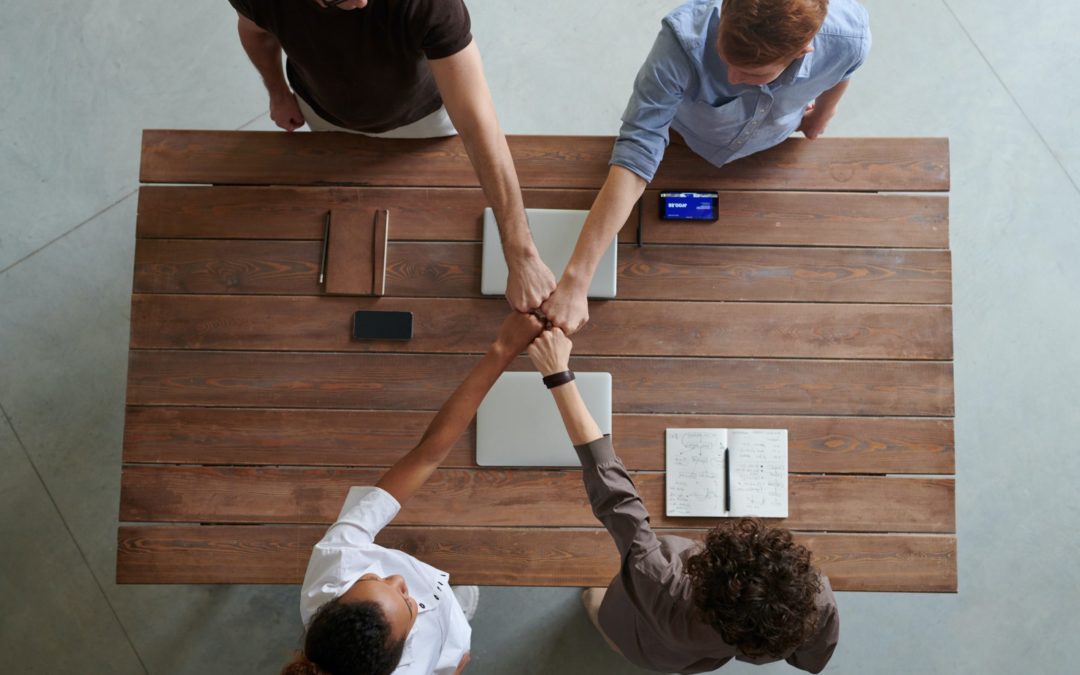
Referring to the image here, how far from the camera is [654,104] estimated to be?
5.27 ft

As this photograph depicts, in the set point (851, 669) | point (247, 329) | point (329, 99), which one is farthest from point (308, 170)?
point (851, 669)

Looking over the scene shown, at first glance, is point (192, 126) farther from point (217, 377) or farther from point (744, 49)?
point (744, 49)

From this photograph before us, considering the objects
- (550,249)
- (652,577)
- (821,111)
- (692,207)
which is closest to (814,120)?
(821,111)

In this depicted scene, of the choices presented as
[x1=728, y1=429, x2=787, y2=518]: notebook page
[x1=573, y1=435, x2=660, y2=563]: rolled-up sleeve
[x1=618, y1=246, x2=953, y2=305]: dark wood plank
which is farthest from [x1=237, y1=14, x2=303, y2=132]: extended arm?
[x1=728, y1=429, x2=787, y2=518]: notebook page

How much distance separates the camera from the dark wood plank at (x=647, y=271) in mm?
1835

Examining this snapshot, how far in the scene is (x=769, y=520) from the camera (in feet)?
5.85

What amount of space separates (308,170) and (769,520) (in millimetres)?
1478

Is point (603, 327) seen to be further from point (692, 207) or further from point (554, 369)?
point (692, 207)

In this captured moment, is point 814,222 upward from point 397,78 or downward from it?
downward

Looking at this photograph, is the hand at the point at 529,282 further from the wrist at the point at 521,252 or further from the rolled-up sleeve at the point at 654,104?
the rolled-up sleeve at the point at 654,104

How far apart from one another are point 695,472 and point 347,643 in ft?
2.95

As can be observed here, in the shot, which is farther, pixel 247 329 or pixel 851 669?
pixel 851 669

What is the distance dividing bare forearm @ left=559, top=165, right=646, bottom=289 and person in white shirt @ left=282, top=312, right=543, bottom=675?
16 cm

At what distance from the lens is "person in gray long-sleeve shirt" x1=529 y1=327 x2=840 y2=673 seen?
1.39m
